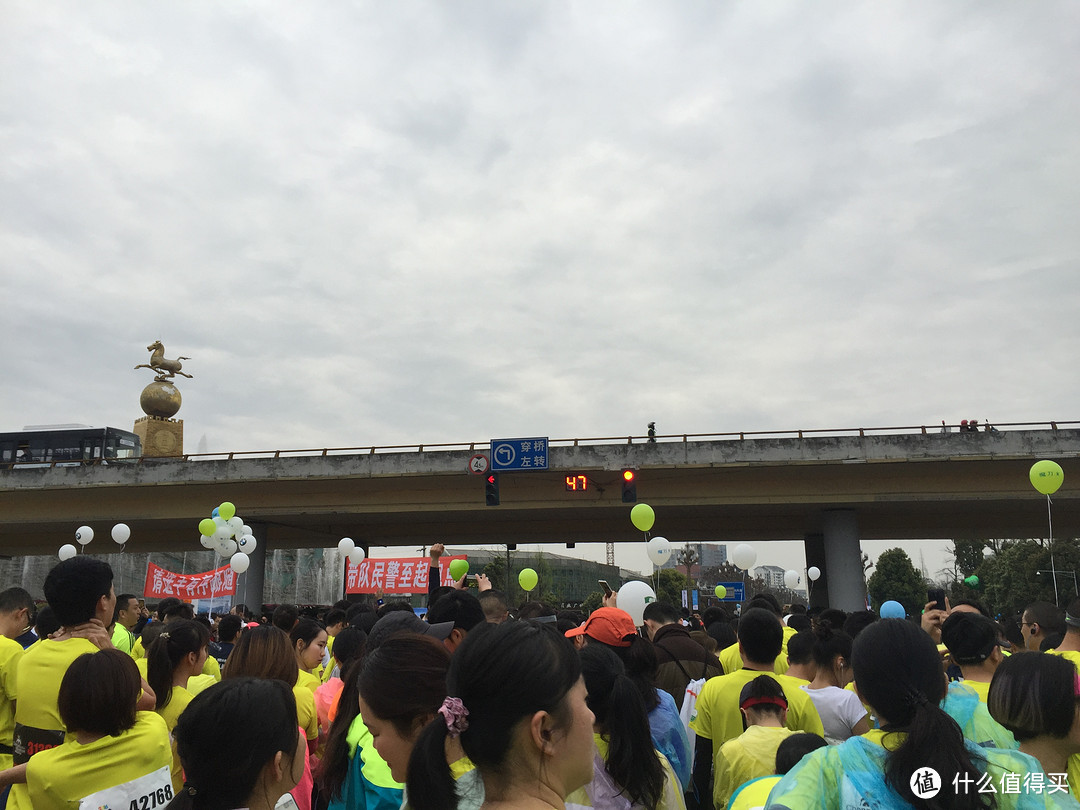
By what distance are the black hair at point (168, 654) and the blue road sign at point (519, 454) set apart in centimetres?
1879

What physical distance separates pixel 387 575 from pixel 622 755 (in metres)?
20.1

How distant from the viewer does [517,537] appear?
1189 inches

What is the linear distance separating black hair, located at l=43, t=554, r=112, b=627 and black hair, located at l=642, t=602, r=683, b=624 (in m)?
3.88

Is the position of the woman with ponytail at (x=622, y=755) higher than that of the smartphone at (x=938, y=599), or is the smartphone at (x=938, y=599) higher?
the smartphone at (x=938, y=599)

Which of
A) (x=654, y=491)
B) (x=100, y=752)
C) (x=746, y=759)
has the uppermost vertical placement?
(x=654, y=491)

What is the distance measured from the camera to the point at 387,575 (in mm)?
21953

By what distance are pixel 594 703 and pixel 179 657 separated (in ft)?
8.08

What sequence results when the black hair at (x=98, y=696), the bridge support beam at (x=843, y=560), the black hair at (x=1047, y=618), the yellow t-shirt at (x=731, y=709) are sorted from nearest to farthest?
the black hair at (x=98, y=696)
the yellow t-shirt at (x=731, y=709)
the black hair at (x=1047, y=618)
the bridge support beam at (x=843, y=560)

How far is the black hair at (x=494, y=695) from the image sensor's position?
5.79 ft

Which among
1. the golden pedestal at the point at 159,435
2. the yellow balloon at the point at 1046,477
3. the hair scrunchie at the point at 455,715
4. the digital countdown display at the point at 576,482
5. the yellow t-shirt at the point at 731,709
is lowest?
the yellow t-shirt at the point at 731,709

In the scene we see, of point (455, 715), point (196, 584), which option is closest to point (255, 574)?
point (196, 584)

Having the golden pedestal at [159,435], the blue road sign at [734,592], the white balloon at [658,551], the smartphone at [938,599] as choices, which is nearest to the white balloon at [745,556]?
the white balloon at [658,551]

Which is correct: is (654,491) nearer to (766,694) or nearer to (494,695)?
(766,694)

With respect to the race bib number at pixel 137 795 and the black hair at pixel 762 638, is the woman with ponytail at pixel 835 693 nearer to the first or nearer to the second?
the black hair at pixel 762 638
